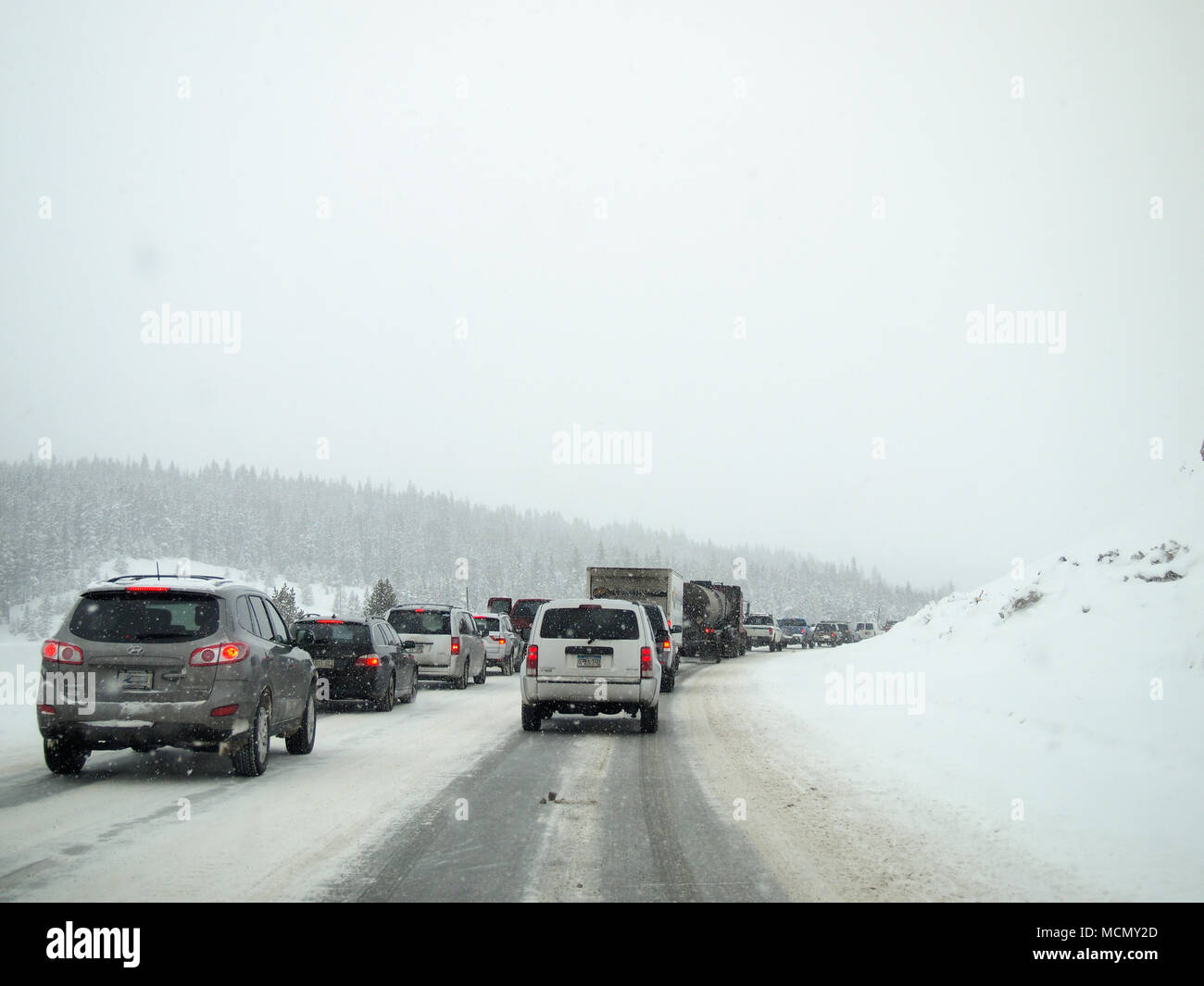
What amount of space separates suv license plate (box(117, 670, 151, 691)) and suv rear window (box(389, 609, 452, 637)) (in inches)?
545

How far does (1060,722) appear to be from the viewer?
12.0 meters

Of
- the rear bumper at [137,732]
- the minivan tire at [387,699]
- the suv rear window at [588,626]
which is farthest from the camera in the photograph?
the minivan tire at [387,699]

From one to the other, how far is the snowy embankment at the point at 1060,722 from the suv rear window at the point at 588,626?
2.62 metres

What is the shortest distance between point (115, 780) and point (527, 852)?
4.95 meters

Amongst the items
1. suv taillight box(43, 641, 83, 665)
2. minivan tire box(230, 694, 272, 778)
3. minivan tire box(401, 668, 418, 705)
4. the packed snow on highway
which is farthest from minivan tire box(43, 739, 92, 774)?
minivan tire box(401, 668, 418, 705)

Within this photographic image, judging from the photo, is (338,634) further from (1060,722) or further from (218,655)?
(1060,722)

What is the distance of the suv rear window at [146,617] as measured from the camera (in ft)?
30.8

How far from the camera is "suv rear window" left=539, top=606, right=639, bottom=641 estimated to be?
14.5 m

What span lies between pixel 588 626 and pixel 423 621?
949 centimetres

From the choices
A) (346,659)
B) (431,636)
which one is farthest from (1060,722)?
(431,636)

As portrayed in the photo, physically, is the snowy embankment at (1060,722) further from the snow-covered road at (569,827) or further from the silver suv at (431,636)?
the silver suv at (431,636)

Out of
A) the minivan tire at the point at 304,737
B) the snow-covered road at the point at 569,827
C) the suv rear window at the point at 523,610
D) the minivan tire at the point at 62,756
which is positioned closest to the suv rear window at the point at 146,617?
the minivan tire at the point at 62,756

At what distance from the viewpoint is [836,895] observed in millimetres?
5773
